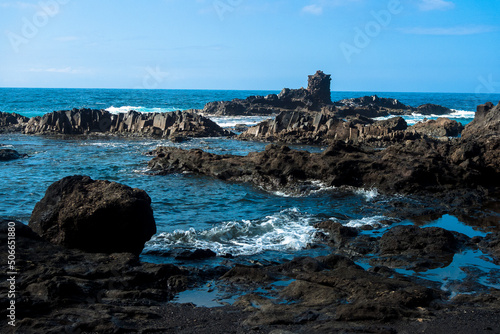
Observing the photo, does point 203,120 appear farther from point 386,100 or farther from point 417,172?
point 386,100

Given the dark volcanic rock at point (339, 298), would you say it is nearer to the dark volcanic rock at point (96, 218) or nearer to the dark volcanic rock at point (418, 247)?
the dark volcanic rock at point (418, 247)

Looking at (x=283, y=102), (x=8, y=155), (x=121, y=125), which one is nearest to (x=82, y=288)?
(x=8, y=155)

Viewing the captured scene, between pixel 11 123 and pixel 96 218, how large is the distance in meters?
40.8

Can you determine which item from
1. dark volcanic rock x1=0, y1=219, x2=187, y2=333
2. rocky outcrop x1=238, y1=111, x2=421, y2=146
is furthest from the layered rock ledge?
rocky outcrop x1=238, y1=111, x2=421, y2=146

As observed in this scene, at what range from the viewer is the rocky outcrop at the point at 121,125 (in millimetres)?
40469

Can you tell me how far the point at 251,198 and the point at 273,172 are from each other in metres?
2.94

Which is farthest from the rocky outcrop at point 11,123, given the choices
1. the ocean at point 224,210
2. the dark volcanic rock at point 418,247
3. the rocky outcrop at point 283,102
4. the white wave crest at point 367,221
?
the dark volcanic rock at point 418,247

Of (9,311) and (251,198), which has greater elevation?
(9,311)

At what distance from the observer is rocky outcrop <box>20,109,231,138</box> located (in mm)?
40469

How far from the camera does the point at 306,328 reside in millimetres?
6410

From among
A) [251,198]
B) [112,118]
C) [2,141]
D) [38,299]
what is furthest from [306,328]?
[112,118]
